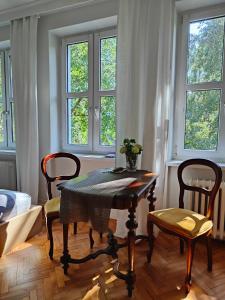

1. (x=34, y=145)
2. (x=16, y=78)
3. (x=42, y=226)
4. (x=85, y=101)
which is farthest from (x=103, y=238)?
(x=16, y=78)

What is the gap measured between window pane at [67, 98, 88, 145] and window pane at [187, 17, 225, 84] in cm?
139

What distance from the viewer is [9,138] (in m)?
3.81

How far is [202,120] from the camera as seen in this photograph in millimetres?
A: 2549

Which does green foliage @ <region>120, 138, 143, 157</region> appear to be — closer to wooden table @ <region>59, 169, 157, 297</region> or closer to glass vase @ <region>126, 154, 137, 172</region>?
glass vase @ <region>126, 154, 137, 172</region>

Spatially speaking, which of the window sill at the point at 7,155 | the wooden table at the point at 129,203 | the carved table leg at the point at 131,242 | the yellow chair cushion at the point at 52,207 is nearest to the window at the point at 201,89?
the wooden table at the point at 129,203

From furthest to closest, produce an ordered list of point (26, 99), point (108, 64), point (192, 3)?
point (26, 99)
point (108, 64)
point (192, 3)

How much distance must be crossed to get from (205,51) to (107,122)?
137cm

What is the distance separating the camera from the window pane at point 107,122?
300cm

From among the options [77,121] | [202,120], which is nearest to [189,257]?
[202,120]

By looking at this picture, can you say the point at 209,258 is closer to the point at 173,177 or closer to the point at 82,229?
the point at 173,177

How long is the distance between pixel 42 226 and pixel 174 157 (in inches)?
Result: 68.1

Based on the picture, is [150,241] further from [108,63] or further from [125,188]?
[108,63]

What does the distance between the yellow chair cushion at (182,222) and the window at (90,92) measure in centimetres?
Result: 131

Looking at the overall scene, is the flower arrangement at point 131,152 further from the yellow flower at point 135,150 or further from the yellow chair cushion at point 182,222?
the yellow chair cushion at point 182,222
